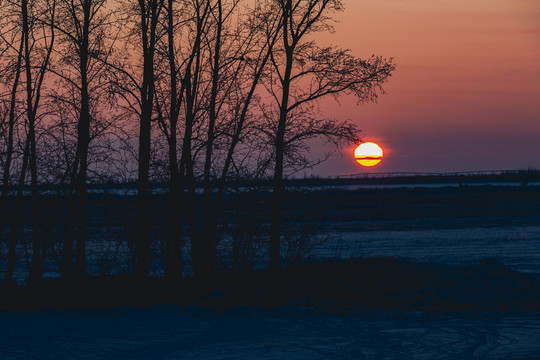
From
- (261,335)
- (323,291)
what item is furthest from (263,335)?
(323,291)

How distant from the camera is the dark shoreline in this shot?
53.0 feet

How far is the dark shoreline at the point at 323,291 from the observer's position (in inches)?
635

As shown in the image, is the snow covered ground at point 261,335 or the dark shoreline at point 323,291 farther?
the dark shoreline at point 323,291

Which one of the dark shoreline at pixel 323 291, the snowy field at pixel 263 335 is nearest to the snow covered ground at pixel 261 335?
the snowy field at pixel 263 335

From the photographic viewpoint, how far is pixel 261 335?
13.3 m

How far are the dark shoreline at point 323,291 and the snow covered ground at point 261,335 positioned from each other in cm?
87

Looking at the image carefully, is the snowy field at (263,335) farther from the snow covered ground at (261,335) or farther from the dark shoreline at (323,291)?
the dark shoreline at (323,291)

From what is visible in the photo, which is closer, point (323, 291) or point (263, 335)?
point (263, 335)

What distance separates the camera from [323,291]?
1770 centimetres

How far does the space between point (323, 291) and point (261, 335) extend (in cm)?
460

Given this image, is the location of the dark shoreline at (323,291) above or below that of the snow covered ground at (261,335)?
above

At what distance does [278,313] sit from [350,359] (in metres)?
4.01

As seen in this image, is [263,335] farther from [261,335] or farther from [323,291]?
[323,291]

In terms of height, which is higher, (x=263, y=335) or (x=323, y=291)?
(x=323, y=291)
